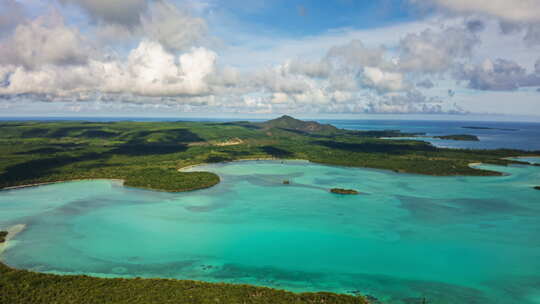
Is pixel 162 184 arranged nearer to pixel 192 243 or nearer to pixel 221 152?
pixel 192 243

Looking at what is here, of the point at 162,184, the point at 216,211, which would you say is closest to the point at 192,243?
the point at 216,211

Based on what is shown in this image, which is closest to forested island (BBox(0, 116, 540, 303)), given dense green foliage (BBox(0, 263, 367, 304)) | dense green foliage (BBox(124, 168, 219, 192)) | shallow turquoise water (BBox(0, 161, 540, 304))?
dense green foliage (BBox(0, 263, 367, 304))

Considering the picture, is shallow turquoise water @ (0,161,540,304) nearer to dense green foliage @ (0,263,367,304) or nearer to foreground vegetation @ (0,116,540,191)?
dense green foliage @ (0,263,367,304)

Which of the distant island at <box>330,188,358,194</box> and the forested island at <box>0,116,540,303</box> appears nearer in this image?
the forested island at <box>0,116,540,303</box>

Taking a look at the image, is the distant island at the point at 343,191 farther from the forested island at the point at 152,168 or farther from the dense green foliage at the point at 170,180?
the dense green foliage at the point at 170,180

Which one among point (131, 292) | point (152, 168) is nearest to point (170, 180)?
point (152, 168)

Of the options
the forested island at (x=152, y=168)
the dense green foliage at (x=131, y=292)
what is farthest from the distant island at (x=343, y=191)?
the dense green foliage at (x=131, y=292)

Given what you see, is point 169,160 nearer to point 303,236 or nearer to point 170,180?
point 170,180
